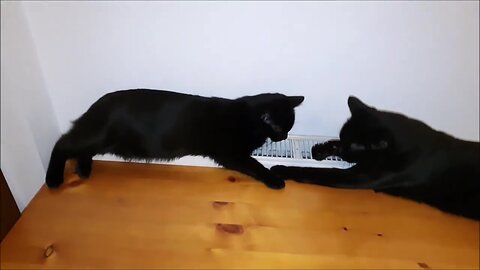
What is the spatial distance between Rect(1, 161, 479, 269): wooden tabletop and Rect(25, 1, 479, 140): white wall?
0.25 m

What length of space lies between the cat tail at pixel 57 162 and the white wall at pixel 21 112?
5cm

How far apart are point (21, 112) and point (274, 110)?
64 cm

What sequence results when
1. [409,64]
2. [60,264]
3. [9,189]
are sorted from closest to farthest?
1. [60,264]
2. [9,189]
3. [409,64]

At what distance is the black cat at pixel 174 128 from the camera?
1082mm

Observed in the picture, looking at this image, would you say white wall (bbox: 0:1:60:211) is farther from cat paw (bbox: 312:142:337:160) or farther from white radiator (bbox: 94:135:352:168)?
cat paw (bbox: 312:142:337:160)

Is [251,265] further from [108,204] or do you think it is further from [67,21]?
[67,21]

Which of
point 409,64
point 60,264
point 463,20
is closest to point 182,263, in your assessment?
point 60,264

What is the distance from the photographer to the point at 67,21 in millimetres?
1093

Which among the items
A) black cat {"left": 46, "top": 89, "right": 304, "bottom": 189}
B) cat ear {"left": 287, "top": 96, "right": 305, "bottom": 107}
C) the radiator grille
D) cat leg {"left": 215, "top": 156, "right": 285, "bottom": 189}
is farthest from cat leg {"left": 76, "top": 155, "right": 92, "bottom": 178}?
cat ear {"left": 287, "top": 96, "right": 305, "bottom": 107}

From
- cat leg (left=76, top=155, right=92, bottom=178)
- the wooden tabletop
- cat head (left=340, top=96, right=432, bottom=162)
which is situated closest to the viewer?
the wooden tabletop

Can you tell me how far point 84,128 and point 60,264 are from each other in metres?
0.34

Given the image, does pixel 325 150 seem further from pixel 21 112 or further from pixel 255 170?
pixel 21 112

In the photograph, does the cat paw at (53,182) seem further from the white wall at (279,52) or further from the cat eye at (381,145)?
the cat eye at (381,145)

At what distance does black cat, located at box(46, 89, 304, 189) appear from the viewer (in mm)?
1082
